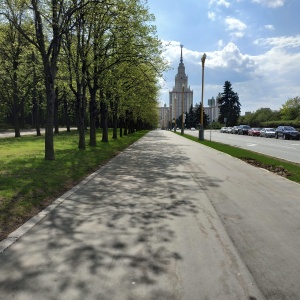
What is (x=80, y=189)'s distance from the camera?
28.6ft

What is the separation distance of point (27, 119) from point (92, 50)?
287 feet

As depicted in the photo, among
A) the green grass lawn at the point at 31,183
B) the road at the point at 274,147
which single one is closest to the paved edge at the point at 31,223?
the green grass lawn at the point at 31,183

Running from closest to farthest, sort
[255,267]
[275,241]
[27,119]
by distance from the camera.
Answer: [255,267] → [275,241] → [27,119]

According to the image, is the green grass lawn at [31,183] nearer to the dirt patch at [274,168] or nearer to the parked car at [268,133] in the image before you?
the dirt patch at [274,168]

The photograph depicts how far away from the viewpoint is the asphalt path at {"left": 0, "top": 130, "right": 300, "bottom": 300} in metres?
3.54

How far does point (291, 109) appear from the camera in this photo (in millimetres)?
87062

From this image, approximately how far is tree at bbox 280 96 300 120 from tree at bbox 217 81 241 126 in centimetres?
2741

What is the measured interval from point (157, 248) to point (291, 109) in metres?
89.9

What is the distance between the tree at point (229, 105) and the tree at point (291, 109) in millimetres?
27406

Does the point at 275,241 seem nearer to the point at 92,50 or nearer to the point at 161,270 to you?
the point at 161,270

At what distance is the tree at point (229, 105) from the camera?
11769 cm

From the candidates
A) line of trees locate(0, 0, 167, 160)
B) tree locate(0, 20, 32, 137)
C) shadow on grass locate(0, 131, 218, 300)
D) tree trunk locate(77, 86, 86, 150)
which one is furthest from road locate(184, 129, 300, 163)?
tree locate(0, 20, 32, 137)

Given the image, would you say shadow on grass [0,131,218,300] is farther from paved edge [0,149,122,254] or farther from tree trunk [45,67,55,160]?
tree trunk [45,67,55,160]

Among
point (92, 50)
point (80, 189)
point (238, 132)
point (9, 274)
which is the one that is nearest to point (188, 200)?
point (80, 189)
